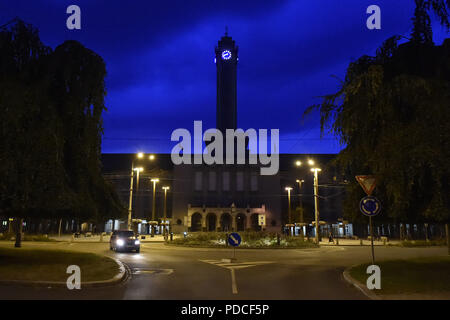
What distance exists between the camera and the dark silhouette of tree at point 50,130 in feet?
40.2

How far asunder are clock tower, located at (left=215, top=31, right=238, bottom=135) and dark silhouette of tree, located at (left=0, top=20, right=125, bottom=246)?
248ft

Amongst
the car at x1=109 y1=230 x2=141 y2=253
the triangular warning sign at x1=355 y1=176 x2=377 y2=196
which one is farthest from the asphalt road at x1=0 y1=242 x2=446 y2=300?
the car at x1=109 y1=230 x2=141 y2=253

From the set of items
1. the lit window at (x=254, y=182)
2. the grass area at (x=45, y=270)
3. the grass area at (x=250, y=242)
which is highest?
the lit window at (x=254, y=182)

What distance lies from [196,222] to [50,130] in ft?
248

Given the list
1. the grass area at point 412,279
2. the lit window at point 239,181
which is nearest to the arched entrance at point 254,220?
the lit window at point 239,181

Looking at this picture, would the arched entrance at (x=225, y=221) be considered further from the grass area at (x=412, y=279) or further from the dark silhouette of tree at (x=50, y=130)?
the grass area at (x=412, y=279)

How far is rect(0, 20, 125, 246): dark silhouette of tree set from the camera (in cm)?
1227

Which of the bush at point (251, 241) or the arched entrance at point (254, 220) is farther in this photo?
the arched entrance at point (254, 220)

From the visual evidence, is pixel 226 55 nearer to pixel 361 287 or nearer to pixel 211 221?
pixel 211 221

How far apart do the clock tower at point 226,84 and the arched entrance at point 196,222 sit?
20.4 m

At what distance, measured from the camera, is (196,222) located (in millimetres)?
86938
